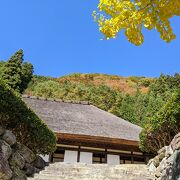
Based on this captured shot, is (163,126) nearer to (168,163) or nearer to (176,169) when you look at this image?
(168,163)

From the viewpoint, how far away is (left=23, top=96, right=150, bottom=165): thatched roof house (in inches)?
653

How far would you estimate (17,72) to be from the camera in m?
31.3

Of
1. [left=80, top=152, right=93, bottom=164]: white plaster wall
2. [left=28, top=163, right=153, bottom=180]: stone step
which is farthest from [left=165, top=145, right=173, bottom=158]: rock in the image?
[left=80, top=152, right=93, bottom=164]: white plaster wall

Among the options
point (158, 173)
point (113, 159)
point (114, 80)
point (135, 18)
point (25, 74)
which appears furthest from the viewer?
point (114, 80)

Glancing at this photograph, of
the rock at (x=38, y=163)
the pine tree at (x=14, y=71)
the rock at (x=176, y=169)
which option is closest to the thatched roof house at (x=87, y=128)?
the rock at (x=38, y=163)

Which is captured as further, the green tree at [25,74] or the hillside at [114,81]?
the hillside at [114,81]

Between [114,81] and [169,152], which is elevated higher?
[114,81]

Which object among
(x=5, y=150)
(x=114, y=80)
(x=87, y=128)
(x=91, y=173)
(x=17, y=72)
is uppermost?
(x=114, y=80)

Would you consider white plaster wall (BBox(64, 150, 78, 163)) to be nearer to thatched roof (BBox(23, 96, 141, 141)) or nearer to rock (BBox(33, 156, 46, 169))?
thatched roof (BBox(23, 96, 141, 141))

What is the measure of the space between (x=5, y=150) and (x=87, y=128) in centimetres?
776

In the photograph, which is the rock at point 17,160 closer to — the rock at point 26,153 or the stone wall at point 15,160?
the stone wall at point 15,160

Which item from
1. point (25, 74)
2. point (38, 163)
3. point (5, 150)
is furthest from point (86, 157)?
point (25, 74)

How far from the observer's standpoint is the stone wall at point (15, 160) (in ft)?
31.9

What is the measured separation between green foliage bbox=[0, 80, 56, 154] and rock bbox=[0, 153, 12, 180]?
1.73 m
